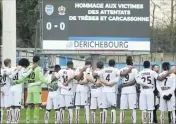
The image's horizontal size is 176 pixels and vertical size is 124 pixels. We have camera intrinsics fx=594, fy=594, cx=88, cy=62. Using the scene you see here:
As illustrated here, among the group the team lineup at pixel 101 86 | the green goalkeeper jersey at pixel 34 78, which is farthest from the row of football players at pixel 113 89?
the green goalkeeper jersey at pixel 34 78

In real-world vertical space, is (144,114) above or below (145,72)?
below

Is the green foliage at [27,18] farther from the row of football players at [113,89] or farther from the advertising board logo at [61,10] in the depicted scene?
the row of football players at [113,89]

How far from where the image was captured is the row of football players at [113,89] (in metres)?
22.2

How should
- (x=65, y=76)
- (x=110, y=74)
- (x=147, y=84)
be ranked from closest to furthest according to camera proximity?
(x=147, y=84) < (x=110, y=74) < (x=65, y=76)

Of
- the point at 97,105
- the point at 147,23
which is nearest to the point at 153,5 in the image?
the point at 147,23

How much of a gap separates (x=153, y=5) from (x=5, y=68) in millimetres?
36982

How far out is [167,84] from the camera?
22312 millimetres

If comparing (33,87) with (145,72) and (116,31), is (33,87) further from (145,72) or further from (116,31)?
(116,31)

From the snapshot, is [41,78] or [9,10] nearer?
[41,78]

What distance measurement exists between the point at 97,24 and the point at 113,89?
10913 millimetres

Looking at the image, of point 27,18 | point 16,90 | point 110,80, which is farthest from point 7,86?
point 27,18

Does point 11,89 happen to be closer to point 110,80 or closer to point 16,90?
point 16,90

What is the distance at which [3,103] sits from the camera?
22766 millimetres

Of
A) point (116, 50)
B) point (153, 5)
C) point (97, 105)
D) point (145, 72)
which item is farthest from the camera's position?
point (153, 5)
